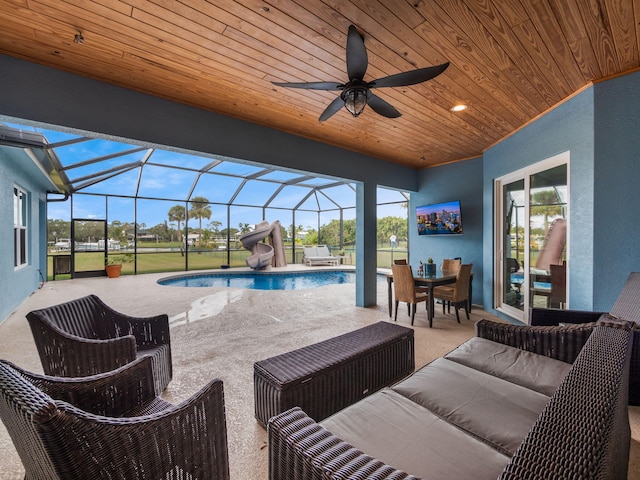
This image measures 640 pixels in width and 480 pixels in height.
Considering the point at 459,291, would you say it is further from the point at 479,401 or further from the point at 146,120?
the point at 146,120

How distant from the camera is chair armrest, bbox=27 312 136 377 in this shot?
185 centimetres

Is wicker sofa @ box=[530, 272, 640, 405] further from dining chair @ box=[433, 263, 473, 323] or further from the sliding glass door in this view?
dining chair @ box=[433, 263, 473, 323]

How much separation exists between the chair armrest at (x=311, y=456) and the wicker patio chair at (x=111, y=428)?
367mm

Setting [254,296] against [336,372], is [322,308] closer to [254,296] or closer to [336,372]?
[254,296]

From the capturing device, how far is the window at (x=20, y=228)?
548cm

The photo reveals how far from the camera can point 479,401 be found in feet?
4.80

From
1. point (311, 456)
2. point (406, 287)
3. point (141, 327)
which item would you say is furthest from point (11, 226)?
point (406, 287)

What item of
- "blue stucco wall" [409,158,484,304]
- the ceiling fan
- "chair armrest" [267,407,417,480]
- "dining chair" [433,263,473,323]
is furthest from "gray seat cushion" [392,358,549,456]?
"blue stucco wall" [409,158,484,304]

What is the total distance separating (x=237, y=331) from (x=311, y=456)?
3252mm

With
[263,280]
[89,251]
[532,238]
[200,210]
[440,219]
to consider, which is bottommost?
[263,280]

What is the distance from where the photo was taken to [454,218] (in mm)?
5711

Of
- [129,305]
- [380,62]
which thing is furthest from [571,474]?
[129,305]

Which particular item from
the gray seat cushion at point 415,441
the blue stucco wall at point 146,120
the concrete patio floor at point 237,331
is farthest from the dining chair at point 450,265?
the gray seat cushion at point 415,441

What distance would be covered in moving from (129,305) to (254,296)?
2290mm
